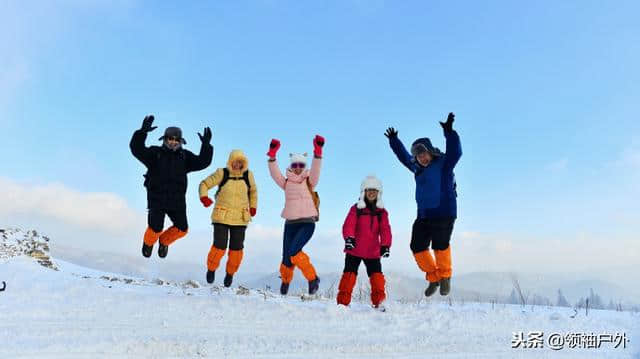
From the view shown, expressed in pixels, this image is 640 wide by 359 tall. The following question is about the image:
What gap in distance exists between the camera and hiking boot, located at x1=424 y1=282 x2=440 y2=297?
7297 millimetres

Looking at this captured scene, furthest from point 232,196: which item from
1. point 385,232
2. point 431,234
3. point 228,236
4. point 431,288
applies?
point 431,288

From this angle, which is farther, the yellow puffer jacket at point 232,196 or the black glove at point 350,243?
the yellow puffer jacket at point 232,196

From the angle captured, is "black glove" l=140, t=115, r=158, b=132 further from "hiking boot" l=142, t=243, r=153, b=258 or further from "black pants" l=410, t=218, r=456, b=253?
"black pants" l=410, t=218, r=456, b=253

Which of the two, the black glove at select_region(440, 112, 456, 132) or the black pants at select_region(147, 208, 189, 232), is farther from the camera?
the black pants at select_region(147, 208, 189, 232)

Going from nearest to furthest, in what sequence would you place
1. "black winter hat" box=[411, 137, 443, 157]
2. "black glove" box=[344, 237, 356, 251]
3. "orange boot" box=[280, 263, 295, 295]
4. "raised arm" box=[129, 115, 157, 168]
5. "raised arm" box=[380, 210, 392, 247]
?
"black glove" box=[344, 237, 356, 251] → "raised arm" box=[380, 210, 392, 247] → "black winter hat" box=[411, 137, 443, 157] → "raised arm" box=[129, 115, 157, 168] → "orange boot" box=[280, 263, 295, 295]

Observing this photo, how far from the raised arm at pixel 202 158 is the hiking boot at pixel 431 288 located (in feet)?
12.2

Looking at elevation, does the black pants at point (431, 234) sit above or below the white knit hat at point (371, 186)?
below

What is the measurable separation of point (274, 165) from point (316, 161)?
25.4 inches

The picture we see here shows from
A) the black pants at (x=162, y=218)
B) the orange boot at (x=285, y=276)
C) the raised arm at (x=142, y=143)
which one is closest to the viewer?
the raised arm at (x=142, y=143)

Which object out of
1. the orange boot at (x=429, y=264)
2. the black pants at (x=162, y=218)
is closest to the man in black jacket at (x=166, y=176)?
the black pants at (x=162, y=218)

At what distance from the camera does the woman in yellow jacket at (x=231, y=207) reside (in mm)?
7887

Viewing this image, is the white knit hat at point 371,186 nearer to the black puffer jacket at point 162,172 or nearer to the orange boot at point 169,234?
the black puffer jacket at point 162,172

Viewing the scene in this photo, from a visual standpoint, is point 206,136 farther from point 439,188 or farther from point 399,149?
point 439,188

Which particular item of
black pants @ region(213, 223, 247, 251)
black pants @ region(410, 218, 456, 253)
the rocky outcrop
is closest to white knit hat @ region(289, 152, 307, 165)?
black pants @ region(213, 223, 247, 251)
